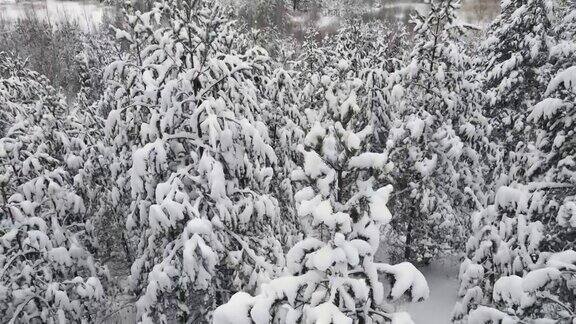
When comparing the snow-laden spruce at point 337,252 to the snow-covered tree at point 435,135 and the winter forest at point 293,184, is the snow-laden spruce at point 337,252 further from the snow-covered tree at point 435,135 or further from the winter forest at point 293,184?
the snow-covered tree at point 435,135

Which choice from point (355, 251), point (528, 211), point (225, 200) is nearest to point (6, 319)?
point (225, 200)

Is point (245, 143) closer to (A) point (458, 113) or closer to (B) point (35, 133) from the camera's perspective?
(B) point (35, 133)

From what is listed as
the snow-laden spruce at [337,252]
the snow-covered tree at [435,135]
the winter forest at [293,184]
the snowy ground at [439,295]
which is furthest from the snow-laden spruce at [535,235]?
the snowy ground at [439,295]

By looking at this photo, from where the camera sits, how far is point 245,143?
632 cm

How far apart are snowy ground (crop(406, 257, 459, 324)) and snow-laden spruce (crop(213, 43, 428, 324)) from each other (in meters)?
8.78

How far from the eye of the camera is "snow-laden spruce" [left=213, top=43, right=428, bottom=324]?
3.57 m

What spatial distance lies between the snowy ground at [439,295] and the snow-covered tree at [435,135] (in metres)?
1.06

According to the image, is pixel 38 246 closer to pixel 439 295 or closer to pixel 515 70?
pixel 439 295

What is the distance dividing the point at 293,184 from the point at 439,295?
6.98m

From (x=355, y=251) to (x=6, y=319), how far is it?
24.8 ft

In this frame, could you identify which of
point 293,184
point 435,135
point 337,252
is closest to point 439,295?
point 435,135

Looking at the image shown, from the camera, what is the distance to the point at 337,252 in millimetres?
3580

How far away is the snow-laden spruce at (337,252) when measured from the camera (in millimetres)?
3572

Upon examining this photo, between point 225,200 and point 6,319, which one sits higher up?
point 225,200
